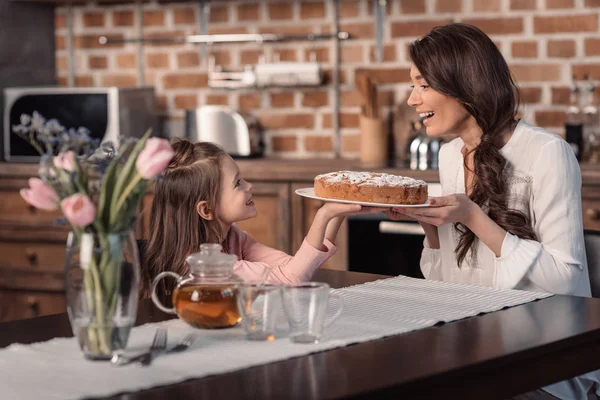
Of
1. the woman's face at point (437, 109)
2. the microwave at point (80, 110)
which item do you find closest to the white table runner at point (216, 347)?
the woman's face at point (437, 109)

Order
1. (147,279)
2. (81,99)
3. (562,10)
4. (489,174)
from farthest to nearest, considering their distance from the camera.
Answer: (81,99)
(562,10)
(489,174)
(147,279)

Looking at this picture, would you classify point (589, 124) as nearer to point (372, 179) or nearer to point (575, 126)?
point (575, 126)

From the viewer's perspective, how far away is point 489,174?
2189mm

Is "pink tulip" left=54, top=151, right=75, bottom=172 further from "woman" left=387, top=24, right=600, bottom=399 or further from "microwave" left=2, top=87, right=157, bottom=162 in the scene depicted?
"microwave" left=2, top=87, right=157, bottom=162

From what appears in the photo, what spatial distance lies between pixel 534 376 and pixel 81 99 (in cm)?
280

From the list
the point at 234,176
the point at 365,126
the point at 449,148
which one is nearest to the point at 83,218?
the point at 234,176

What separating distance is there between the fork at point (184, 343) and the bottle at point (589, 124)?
2.32m

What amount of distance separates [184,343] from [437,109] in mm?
1056

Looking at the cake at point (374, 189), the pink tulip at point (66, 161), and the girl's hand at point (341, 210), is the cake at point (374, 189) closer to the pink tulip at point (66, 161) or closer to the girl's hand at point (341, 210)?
the girl's hand at point (341, 210)

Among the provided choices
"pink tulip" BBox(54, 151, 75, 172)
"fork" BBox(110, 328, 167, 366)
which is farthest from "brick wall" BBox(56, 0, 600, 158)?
"pink tulip" BBox(54, 151, 75, 172)

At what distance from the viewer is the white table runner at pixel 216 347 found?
120 cm

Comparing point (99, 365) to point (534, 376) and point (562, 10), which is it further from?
point (562, 10)

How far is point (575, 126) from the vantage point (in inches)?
134

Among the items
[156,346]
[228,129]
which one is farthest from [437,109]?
[228,129]
